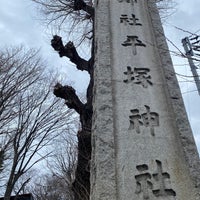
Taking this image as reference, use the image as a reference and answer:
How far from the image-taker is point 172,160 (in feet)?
8.54

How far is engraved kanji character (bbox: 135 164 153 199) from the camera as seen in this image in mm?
2377

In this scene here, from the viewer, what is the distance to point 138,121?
286 cm

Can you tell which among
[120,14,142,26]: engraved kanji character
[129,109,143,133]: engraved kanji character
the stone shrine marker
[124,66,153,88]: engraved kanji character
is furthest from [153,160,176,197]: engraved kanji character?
[120,14,142,26]: engraved kanji character

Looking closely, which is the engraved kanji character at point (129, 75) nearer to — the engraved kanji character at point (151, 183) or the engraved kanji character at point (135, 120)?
the engraved kanji character at point (135, 120)

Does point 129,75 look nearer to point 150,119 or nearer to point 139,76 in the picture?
point 139,76

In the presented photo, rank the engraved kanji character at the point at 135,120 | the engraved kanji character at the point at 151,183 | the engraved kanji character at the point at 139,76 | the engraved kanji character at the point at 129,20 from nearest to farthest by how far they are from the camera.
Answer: the engraved kanji character at the point at 151,183, the engraved kanji character at the point at 135,120, the engraved kanji character at the point at 139,76, the engraved kanji character at the point at 129,20

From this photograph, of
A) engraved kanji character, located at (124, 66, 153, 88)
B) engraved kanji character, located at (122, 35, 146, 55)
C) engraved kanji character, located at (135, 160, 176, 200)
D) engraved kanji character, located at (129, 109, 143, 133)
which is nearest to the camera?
engraved kanji character, located at (135, 160, 176, 200)

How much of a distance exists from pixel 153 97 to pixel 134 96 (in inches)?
8.3

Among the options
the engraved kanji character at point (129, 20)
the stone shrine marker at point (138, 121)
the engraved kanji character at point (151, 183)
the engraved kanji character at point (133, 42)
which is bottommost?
the engraved kanji character at point (151, 183)

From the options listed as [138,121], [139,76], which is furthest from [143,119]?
[139,76]

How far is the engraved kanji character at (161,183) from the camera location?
2.37 m

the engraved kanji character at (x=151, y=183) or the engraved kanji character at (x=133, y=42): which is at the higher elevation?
the engraved kanji character at (x=133, y=42)

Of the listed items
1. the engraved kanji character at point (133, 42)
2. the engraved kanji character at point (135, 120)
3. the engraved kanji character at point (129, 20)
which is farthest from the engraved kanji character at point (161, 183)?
the engraved kanji character at point (129, 20)

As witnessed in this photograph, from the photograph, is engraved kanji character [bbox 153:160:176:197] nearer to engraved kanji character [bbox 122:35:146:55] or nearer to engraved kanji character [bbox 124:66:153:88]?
engraved kanji character [bbox 124:66:153:88]
